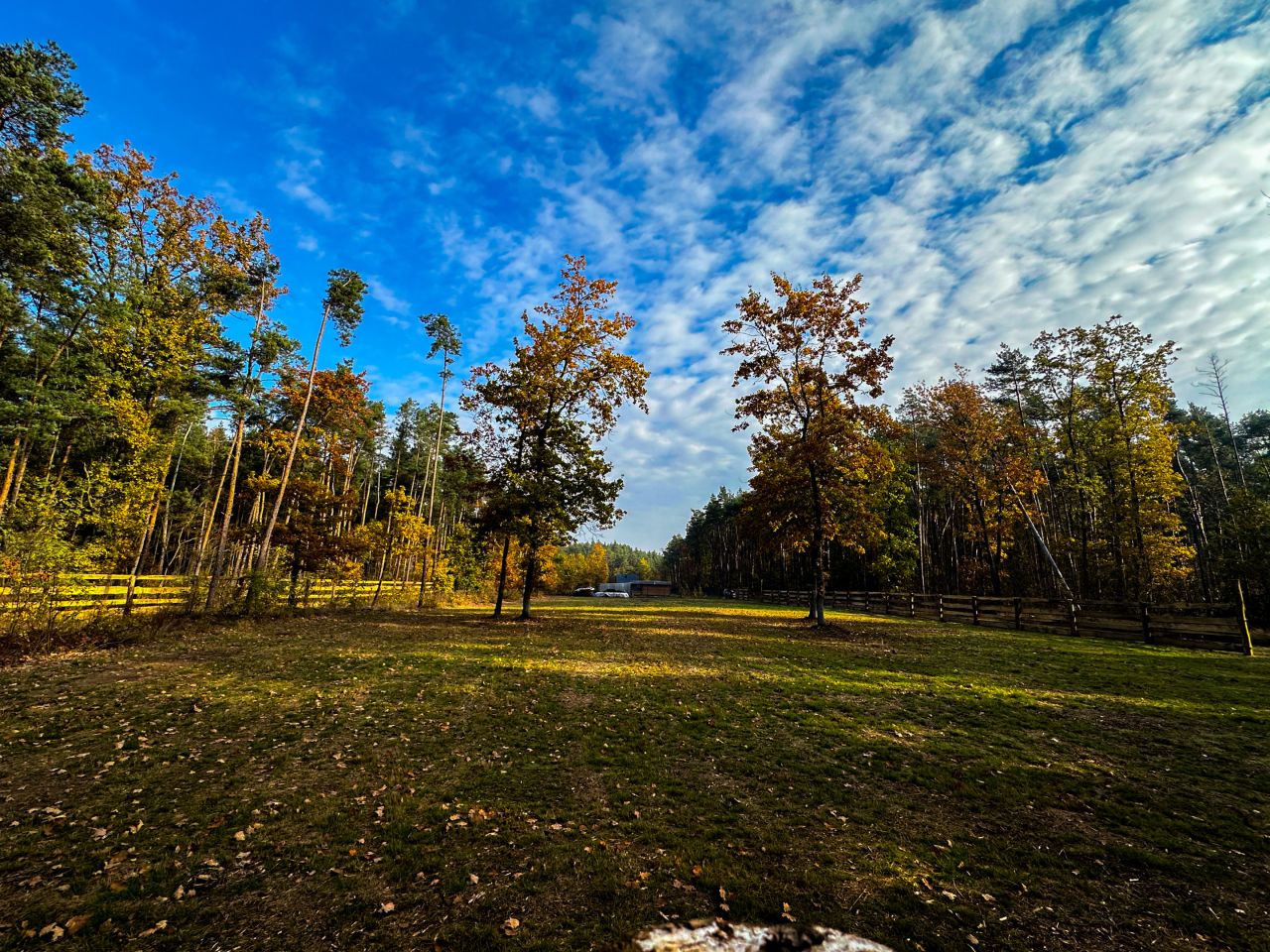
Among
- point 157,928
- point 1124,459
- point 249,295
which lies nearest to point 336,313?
point 249,295

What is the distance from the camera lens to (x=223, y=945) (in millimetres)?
3105

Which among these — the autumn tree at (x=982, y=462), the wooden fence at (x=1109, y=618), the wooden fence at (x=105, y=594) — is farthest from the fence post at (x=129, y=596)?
the autumn tree at (x=982, y=462)

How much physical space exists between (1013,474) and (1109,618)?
13200 millimetres

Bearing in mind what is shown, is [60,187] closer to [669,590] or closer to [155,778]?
[155,778]

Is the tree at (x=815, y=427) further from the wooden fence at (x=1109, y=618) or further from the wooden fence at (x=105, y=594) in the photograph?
the wooden fence at (x=105, y=594)

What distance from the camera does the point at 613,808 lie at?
512 centimetres

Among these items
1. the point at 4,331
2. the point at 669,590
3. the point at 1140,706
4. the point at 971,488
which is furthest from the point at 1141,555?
the point at 669,590

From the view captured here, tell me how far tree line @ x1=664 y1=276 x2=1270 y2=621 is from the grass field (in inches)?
425

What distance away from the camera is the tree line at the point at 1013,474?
65.5 feet

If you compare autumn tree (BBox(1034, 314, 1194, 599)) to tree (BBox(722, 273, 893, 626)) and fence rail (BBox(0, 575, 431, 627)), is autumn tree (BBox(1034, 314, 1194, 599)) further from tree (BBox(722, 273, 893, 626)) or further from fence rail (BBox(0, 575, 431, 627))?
fence rail (BBox(0, 575, 431, 627))

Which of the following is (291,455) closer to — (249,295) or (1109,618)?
(249,295)

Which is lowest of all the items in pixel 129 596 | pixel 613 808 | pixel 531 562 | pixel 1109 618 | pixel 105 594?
pixel 613 808

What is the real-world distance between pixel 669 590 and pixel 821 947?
95.5 metres

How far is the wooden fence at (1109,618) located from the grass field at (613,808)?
5868 mm
